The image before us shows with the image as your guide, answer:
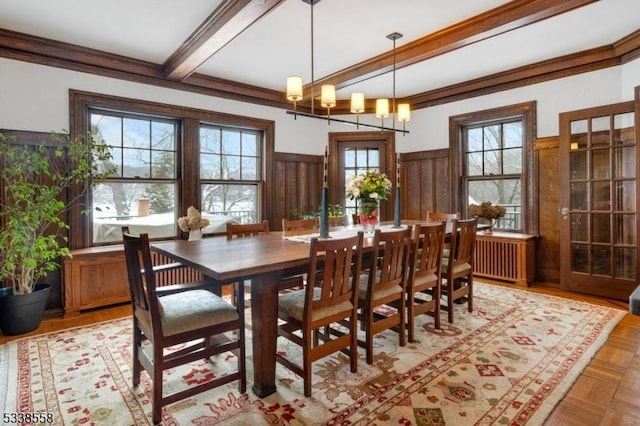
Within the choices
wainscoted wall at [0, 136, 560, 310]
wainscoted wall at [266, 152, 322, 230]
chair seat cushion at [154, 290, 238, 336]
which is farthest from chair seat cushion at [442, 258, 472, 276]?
wainscoted wall at [266, 152, 322, 230]

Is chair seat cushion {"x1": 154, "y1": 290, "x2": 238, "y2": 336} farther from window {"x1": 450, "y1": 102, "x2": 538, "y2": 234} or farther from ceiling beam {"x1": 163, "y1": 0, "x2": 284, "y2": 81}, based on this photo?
window {"x1": 450, "y1": 102, "x2": 538, "y2": 234}

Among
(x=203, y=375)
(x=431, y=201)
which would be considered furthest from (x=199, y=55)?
(x=431, y=201)

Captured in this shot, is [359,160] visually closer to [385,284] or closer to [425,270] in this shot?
[425,270]

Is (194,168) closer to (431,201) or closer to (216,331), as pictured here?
(216,331)

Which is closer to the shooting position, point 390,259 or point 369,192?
point 390,259

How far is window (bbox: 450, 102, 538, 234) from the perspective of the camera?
460 centimetres

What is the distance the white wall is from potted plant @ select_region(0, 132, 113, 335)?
315mm

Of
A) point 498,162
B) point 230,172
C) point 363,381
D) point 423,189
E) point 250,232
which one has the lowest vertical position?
point 363,381

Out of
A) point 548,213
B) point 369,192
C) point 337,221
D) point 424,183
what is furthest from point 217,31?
point 548,213

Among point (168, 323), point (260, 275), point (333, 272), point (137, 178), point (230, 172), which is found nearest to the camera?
point (168, 323)

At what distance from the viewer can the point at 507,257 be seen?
448cm

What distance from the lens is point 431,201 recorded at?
5570mm

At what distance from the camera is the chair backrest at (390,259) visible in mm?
2396

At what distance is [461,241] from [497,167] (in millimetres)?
2232
